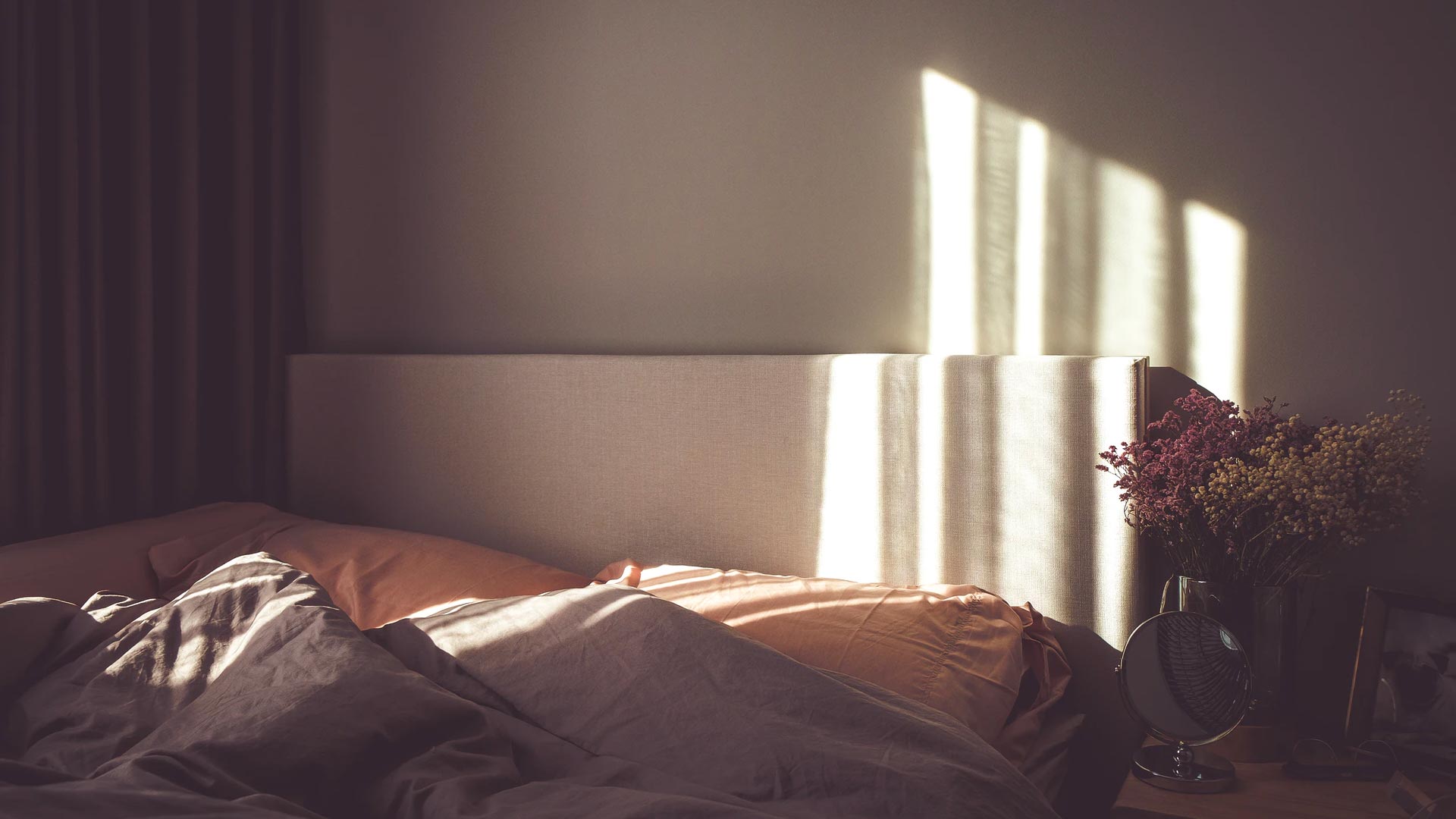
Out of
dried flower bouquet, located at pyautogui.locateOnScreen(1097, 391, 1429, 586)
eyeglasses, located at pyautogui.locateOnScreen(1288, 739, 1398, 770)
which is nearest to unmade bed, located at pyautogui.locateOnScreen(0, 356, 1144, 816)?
dried flower bouquet, located at pyautogui.locateOnScreen(1097, 391, 1429, 586)

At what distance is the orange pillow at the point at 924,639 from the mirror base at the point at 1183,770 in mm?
177

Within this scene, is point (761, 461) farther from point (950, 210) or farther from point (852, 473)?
point (950, 210)

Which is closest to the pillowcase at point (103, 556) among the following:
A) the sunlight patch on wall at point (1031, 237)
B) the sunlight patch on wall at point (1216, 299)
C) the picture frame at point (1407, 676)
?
the sunlight patch on wall at point (1031, 237)

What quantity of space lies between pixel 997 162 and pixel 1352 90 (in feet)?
1.93

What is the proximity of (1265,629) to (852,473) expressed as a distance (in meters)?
0.76

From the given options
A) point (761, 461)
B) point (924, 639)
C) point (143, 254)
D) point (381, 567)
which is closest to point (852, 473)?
point (761, 461)

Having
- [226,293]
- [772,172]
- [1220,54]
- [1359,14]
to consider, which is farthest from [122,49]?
[1359,14]

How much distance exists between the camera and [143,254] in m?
2.29

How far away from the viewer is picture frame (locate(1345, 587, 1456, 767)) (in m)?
1.35

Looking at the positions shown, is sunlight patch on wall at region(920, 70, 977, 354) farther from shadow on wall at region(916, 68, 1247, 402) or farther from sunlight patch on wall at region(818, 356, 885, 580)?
sunlight patch on wall at region(818, 356, 885, 580)

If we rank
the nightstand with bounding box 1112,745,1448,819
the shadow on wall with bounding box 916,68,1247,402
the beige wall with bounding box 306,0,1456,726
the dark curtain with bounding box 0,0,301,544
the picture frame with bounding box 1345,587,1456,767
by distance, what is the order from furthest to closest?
the dark curtain with bounding box 0,0,301,544, the shadow on wall with bounding box 916,68,1247,402, the beige wall with bounding box 306,0,1456,726, the picture frame with bounding box 1345,587,1456,767, the nightstand with bounding box 1112,745,1448,819

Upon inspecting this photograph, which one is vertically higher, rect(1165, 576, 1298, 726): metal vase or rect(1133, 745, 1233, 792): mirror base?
rect(1165, 576, 1298, 726): metal vase

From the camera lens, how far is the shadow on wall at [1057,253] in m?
1.66

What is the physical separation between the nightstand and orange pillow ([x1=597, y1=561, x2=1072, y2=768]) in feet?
0.68
